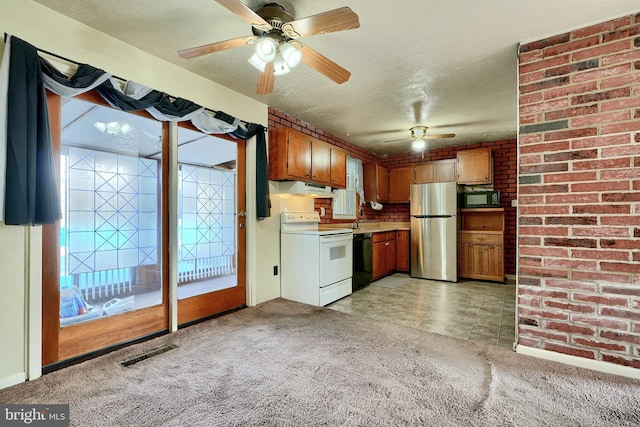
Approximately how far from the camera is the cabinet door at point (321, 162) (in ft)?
13.2

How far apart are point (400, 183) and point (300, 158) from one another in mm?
2951

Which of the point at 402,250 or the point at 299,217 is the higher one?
the point at 299,217

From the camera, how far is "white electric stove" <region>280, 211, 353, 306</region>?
359 centimetres

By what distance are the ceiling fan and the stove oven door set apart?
6.65 ft

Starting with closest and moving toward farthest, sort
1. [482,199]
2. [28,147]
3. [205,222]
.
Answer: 1. [28,147]
2. [205,222]
3. [482,199]

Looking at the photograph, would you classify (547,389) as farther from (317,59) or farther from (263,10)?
(263,10)

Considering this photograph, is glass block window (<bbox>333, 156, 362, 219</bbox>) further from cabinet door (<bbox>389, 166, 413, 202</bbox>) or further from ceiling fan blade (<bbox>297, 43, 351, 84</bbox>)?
ceiling fan blade (<bbox>297, 43, 351, 84</bbox>)

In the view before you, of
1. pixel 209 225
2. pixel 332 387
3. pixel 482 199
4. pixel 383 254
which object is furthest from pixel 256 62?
pixel 482 199

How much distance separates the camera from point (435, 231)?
513cm

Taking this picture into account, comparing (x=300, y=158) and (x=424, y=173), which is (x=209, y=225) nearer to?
(x=300, y=158)

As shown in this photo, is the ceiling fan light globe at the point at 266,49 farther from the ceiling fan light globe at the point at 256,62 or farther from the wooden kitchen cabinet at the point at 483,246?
the wooden kitchen cabinet at the point at 483,246

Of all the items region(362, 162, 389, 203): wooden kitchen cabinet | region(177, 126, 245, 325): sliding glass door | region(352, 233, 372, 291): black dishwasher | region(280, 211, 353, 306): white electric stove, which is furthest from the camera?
region(362, 162, 389, 203): wooden kitchen cabinet

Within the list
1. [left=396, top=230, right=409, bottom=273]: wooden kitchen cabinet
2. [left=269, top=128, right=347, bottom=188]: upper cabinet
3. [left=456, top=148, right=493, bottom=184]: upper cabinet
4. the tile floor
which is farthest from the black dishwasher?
[left=456, top=148, right=493, bottom=184]: upper cabinet

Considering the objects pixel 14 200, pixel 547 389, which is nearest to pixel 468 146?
pixel 547 389
